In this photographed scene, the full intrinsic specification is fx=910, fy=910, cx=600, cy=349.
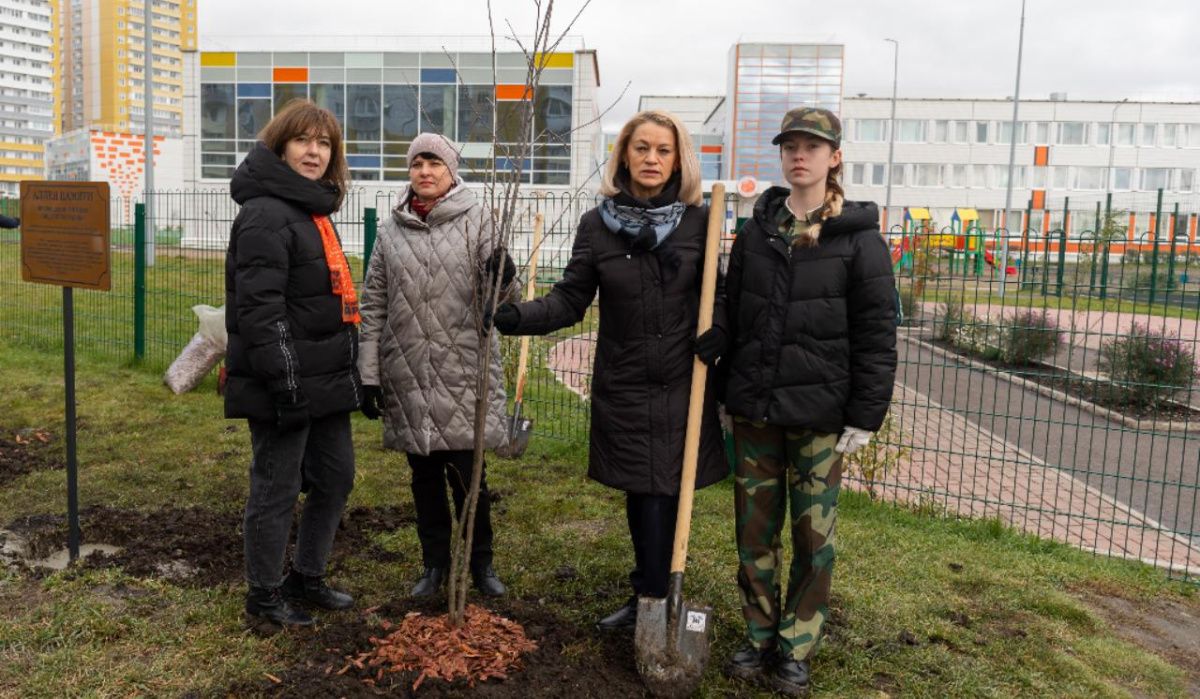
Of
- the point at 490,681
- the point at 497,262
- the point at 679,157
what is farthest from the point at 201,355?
the point at 679,157

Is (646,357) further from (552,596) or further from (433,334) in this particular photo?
(552,596)

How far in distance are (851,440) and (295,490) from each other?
6.34ft

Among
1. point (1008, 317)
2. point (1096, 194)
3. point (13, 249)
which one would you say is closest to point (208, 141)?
point (13, 249)

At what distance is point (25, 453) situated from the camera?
Result: 5641mm

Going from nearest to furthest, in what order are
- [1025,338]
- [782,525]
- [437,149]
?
[782,525], [437,149], [1025,338]

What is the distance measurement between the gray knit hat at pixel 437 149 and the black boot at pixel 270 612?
5.45 feet

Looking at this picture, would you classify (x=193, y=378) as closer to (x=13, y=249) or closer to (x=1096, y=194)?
(x=13, y=249)

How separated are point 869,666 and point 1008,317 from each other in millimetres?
6061

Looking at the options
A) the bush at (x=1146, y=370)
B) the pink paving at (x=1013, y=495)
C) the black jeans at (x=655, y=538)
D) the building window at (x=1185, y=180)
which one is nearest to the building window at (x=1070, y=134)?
the building window at (x=1185, y=180)

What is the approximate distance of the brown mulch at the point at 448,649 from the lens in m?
2.85

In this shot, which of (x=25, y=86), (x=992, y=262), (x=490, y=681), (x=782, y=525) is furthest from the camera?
(x=25, y=86)

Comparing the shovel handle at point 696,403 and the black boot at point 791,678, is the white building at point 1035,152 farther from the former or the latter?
the black boot at point 791,678

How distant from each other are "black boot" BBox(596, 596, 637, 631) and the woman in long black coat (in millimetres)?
311

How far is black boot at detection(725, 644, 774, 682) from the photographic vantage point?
10.0ft
